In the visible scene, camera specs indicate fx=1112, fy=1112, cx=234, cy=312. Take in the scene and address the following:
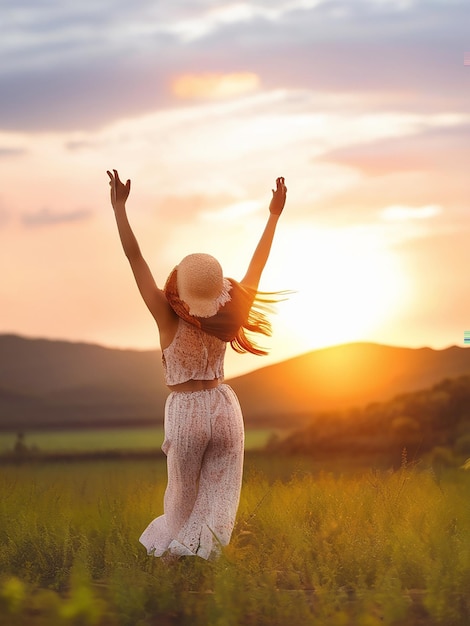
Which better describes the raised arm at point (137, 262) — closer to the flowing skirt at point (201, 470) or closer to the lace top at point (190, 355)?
the lace top at point (190, 355)

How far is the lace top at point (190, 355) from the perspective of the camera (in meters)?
7.36

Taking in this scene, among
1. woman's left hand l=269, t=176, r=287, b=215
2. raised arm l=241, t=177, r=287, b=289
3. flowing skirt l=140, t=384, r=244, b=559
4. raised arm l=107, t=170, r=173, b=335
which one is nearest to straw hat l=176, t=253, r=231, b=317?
raised arm l=107, t=170, r=173, b=335

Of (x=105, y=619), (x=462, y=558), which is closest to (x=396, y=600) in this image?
(x=462, y=558)

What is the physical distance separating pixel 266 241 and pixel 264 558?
2255mm

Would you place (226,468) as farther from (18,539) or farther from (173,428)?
(18,539)

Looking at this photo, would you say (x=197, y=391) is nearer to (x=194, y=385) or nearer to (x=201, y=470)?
(x=194, y=385)

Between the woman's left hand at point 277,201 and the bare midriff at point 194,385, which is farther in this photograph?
the woman's left hand at point 277,201

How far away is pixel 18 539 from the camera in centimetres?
850

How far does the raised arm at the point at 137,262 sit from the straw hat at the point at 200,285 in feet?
0.53

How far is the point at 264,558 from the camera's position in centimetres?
789

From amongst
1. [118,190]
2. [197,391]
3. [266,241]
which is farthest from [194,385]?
[118,190]

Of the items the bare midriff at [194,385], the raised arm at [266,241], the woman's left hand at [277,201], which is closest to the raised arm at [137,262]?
the bare midriff at [194,385]

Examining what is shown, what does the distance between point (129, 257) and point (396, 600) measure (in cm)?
272

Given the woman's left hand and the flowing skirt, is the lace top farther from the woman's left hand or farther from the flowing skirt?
the woman's left hand
